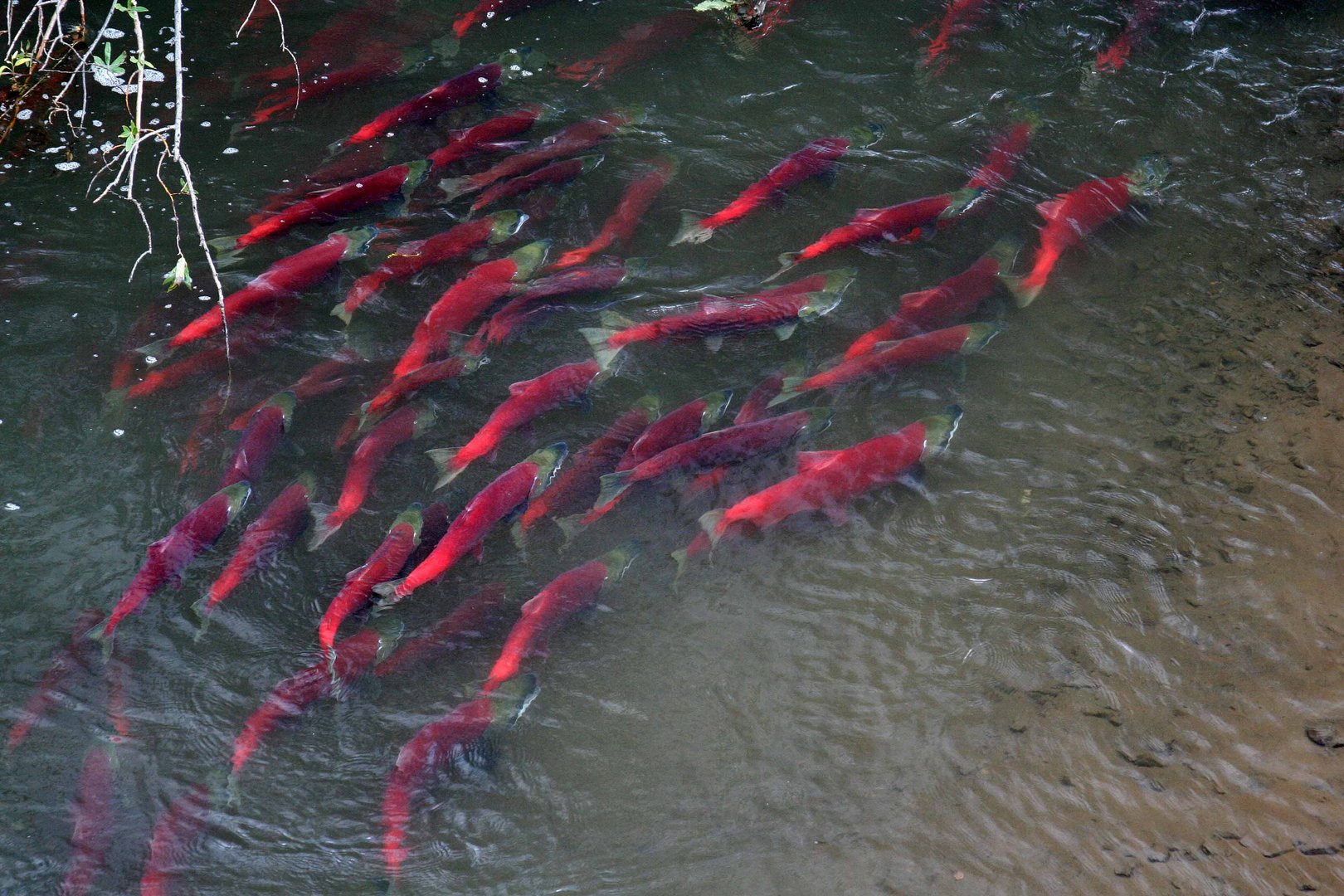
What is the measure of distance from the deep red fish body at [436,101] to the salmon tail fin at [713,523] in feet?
12.5

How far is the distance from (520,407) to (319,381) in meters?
1.06

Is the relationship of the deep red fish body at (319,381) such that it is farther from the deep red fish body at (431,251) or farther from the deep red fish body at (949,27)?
the deep red fish body at (949,27)

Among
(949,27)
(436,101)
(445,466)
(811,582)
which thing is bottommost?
(811,582)

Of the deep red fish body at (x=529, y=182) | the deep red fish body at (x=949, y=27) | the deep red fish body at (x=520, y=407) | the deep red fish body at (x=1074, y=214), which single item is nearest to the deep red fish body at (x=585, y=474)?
the deep red fish body at (x=520, y=407)

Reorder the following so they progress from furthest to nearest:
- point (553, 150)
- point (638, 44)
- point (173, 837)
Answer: point (638, 44) < point (553, 150) < point (173, 837)

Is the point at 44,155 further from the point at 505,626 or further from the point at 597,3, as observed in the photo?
the point at 505,626

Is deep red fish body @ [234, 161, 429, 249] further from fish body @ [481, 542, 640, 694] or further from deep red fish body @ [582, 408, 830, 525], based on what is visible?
fish body @ [481, 542, 640, 694]

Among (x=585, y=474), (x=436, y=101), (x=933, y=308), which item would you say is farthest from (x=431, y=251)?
(x=933, y=308)

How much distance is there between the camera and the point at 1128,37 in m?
A: 7.33

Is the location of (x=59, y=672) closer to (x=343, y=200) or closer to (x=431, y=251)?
(x=431, y=251)

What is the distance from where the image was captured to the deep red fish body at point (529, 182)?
6.05 meters

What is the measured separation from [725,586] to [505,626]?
0.95m

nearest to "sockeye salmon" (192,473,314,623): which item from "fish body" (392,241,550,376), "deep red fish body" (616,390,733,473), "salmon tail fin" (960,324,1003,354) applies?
"fish body" (392,241,550,376)

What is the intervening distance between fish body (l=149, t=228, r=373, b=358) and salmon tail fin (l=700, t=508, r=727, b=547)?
8.57 ft
